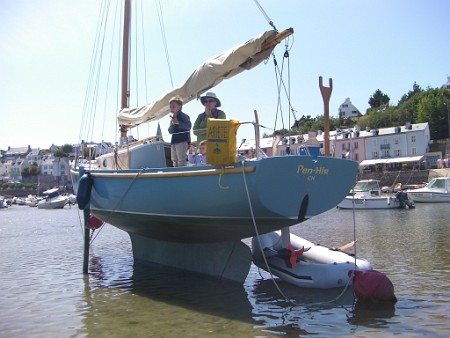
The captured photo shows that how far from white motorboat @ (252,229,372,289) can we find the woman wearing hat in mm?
2488

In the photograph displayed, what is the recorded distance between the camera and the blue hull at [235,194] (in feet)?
24.3

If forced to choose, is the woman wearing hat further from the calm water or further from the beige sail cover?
the calm water


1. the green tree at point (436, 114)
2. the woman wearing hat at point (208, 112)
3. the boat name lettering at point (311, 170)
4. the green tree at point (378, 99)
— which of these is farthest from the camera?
the green tree at point (378, 99)

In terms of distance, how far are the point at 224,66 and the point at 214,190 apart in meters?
2.76

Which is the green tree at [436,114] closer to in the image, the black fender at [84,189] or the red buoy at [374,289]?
the black fender at [84,189]

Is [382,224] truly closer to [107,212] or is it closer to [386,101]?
[107,212]

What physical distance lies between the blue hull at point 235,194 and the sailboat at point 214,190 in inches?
0.7

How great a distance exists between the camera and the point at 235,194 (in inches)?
301

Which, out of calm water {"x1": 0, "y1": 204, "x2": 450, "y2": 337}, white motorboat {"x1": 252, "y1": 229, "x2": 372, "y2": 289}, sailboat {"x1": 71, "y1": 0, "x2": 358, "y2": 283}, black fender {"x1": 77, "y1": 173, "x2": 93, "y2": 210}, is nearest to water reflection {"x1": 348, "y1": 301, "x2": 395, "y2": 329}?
calm water {"x1": 0, "y1": 204, "x2": 450, "y2": 337}

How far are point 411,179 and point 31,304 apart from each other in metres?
58.8

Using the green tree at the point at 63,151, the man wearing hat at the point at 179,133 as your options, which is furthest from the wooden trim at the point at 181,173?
the green tree at the point at 63,151

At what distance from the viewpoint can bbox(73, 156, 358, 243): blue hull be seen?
7.42 meters

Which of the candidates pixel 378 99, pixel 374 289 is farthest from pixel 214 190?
pixel 378 99

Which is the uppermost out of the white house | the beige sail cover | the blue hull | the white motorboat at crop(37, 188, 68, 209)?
the white house
